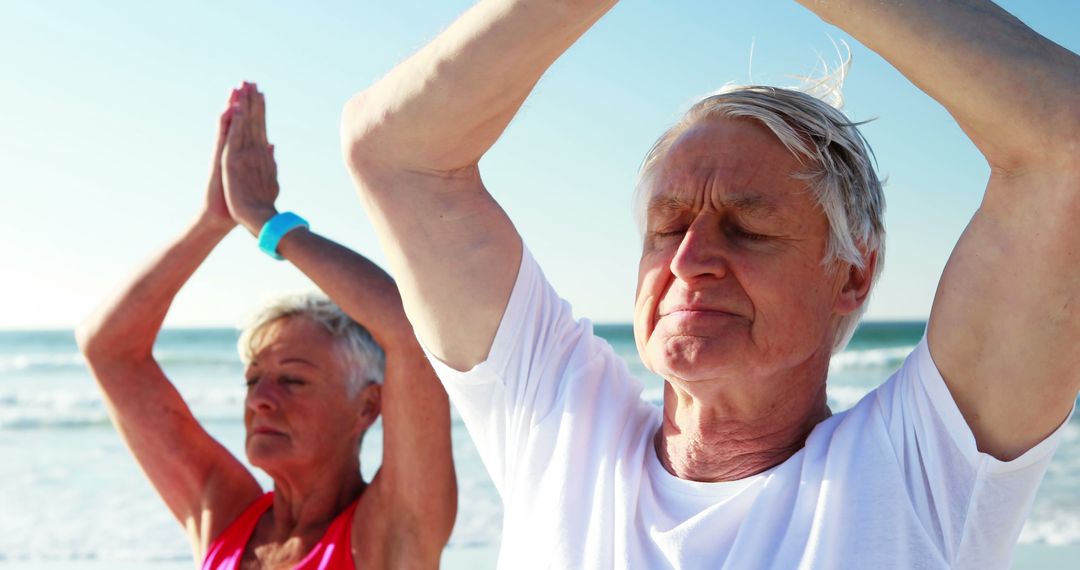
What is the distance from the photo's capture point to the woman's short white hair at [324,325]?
9.86 ft

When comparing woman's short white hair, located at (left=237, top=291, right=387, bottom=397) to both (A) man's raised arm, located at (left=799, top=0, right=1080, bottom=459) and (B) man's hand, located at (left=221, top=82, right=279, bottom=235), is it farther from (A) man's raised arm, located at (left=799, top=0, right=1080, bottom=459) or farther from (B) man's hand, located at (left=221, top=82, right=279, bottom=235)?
(A) man's raised arm, located at (left=799, top=0, right=1080, bottom=459)

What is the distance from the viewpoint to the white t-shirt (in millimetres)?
1354

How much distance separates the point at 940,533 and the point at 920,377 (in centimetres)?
21

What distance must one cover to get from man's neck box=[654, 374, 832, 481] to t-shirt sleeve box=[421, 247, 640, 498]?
0.15 meters

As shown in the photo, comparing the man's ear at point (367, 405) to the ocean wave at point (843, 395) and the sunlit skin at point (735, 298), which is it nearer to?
the sunlit skin at point (735, 298)

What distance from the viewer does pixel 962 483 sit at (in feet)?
4.44

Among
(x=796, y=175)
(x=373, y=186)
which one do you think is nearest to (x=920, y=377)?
(x=796, y=175)

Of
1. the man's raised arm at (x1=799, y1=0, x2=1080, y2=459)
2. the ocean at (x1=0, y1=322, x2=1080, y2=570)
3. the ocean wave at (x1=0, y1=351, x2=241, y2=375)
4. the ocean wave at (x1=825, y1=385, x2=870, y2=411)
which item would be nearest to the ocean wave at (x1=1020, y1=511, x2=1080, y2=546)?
the ocean at (x1=0, y1=322, x2=1080, y2=570)

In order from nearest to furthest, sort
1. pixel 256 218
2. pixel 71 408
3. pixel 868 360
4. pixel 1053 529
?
pixel 256 218 < pixel 1053 529 < pixel 71 408 < pixel 868 360

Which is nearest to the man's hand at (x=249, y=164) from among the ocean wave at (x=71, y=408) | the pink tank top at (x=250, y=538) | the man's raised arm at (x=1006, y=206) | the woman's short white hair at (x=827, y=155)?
the pink tank top at (x=250, y=538)

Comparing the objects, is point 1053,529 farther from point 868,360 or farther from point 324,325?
point 868,360

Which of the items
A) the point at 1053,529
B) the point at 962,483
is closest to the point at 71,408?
the point at 1053,529

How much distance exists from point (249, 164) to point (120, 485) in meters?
6.43

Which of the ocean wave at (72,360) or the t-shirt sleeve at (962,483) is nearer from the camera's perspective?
the t-shirt sleeve at (962,483)
